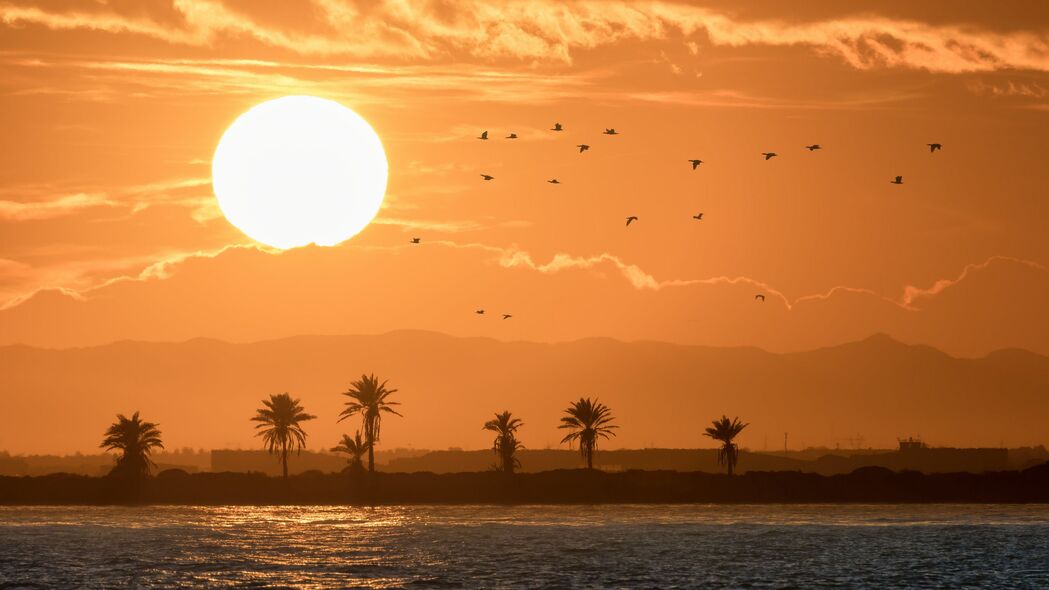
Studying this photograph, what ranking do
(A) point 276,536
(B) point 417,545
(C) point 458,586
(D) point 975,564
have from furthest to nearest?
1. (A) point 276,536
2. (B) point 417,545
3. (D) point 975,564
4. (C) point 458,586

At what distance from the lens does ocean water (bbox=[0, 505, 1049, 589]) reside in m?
128

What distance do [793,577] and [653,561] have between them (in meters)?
17.3

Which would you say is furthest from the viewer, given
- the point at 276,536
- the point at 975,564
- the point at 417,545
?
the point at 276,536

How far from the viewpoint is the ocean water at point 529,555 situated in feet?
419

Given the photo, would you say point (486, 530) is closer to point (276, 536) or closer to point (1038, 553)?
point (276, 536)

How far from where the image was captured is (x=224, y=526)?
7785 inches

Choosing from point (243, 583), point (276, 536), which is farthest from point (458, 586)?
point (276, 536)

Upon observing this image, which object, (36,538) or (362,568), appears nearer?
(362,568)

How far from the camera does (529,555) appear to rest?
149 m

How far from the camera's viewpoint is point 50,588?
401ft

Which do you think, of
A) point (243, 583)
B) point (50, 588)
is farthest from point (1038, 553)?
point (50, 588)

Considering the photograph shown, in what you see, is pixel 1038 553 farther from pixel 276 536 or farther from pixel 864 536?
pixel 276 536

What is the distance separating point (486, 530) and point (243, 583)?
63.0 metres

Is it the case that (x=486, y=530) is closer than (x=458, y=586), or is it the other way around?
(x=458, y=586)
